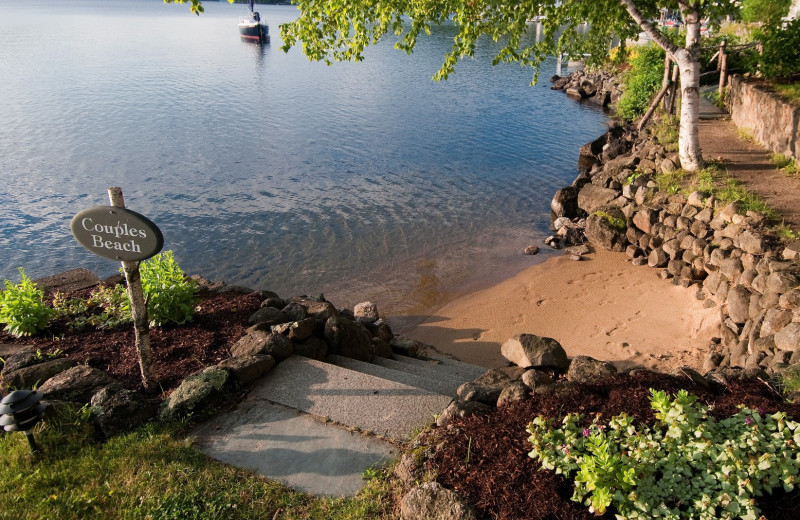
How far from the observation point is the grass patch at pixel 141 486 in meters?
4.27

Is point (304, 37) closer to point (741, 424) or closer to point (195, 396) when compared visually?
point (195, 396)

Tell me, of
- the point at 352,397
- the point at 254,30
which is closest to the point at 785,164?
the point at 352,397

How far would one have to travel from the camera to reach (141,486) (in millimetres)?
4508

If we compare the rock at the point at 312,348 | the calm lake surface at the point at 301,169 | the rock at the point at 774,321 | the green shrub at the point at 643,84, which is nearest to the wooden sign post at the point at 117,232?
the rock at the point at 312,348

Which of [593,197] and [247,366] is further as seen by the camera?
[593,197]

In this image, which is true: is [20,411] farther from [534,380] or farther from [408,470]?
[534,380]

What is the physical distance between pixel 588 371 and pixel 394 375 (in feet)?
7.74

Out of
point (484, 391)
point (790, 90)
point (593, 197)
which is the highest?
point (790, 90)

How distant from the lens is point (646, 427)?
4.19 metres

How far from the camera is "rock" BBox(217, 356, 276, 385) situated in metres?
5.96

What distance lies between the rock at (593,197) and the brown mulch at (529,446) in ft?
33.5

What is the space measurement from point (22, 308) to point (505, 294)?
8.60 m

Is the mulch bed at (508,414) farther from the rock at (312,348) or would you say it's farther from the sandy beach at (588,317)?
the sandy beach at (588,317)

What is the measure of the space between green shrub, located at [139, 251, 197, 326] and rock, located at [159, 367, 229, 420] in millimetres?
1620
